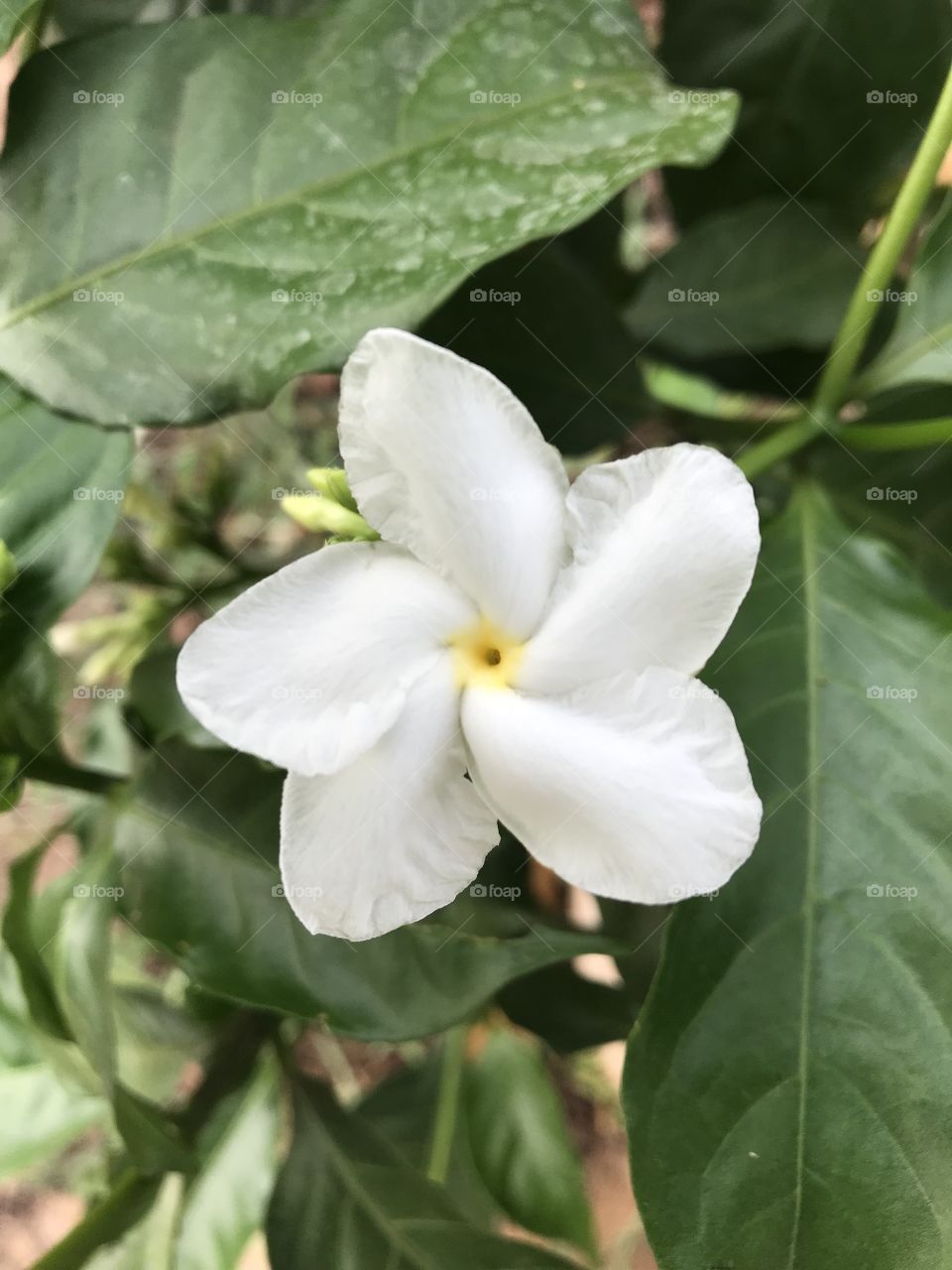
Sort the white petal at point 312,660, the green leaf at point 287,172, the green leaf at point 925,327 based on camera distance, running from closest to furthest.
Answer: the white petal at point 312,660 → the green leaf at point 287,172 → the green leaf at point 925,327

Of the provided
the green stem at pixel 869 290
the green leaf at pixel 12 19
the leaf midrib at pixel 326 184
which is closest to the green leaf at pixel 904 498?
the green stem at pixel 869 290

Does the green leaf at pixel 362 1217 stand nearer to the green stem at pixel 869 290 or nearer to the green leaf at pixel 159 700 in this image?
the green leaf at pixel 159 700

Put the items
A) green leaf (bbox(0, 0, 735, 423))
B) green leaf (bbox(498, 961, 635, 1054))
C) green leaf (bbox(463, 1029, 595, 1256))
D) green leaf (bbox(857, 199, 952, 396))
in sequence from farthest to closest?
green leaf (bbox(463, 1029, 595, 1256)), green leaf (bbox(498, 961, 635, 1054)), green leaf (bbox(857, 199, 952, 396)), green leaf (bbox(0, 0, 735, 423))

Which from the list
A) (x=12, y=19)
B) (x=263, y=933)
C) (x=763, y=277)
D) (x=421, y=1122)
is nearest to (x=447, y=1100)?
(x=421, y=1122)

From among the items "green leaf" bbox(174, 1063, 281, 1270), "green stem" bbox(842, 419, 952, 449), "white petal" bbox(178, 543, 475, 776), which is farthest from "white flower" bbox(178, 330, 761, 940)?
"green leaf" bbox(174, 1063, 281, 1270)

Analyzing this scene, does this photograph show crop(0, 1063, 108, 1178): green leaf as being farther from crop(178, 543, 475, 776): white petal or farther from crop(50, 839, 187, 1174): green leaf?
crop(178, 543, 475, 776): white petal

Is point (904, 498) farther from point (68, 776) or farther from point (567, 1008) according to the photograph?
point (68, 776)

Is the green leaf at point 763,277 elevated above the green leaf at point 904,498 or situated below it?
above
